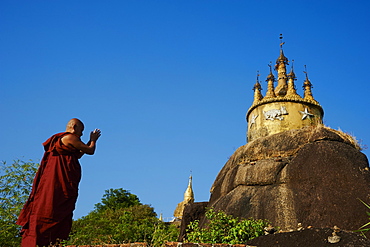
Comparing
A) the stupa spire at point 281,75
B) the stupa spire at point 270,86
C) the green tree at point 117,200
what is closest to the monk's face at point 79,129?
the stupa spire at point 270,86

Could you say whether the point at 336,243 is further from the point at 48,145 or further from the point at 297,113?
the point at 297,113

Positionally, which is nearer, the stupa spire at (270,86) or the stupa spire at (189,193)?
the stupa spire at (270,86)

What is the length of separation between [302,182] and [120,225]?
6.97m

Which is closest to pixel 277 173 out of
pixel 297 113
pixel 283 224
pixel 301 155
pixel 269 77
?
pixel 301 155

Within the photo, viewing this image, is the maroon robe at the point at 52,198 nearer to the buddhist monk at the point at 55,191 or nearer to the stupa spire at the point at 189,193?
the buddhist monk at the point at 55,191

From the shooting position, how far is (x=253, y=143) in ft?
56.9

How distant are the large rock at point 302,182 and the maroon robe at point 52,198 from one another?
25.4 ft

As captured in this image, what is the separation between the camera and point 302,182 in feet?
44.8

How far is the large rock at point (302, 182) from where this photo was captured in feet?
40.9

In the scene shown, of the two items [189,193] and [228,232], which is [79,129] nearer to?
[228,232]

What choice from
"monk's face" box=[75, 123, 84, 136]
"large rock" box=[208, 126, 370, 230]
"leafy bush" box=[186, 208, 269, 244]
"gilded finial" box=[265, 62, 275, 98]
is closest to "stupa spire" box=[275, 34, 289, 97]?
"gilded finial" box=[265, 62, 275, 98]

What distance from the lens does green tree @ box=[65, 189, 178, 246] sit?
1073 cm

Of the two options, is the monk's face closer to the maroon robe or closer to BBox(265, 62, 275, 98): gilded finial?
the maroon robe

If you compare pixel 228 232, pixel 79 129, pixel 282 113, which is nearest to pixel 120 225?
pixel 228 232
